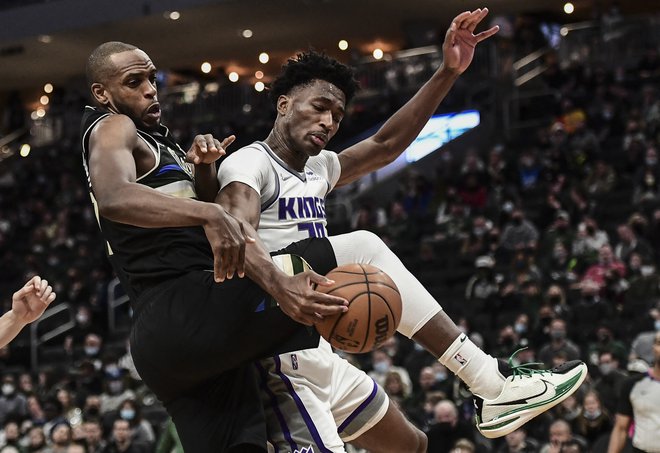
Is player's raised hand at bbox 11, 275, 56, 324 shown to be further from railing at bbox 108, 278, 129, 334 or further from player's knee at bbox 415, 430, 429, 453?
railing at bbox 108, 278, 129, 334

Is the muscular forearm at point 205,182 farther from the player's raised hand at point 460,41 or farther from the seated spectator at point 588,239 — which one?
the seated spectator at point 588,239

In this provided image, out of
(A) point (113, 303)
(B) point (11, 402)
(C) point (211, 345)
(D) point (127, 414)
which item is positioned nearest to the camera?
(C) point (211, 345)

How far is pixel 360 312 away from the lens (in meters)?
3.84

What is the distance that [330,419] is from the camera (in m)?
4.75

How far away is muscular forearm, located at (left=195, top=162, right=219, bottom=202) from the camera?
176 inches

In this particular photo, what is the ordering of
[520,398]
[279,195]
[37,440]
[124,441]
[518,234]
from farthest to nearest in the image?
[518,234], [37,440], [124,441], [279,195], [520,398]

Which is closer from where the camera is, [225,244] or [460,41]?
[225,244]

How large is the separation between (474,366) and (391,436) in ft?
2.61

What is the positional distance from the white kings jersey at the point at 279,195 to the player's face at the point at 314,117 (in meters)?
0.13

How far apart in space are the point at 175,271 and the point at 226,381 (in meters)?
0.49

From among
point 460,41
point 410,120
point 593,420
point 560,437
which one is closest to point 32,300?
point 410,120

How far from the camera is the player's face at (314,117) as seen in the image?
486 centimetres

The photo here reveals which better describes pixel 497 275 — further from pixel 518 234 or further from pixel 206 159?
pixel 206 159

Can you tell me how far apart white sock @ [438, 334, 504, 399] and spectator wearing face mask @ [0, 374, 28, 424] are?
35.5 feet
